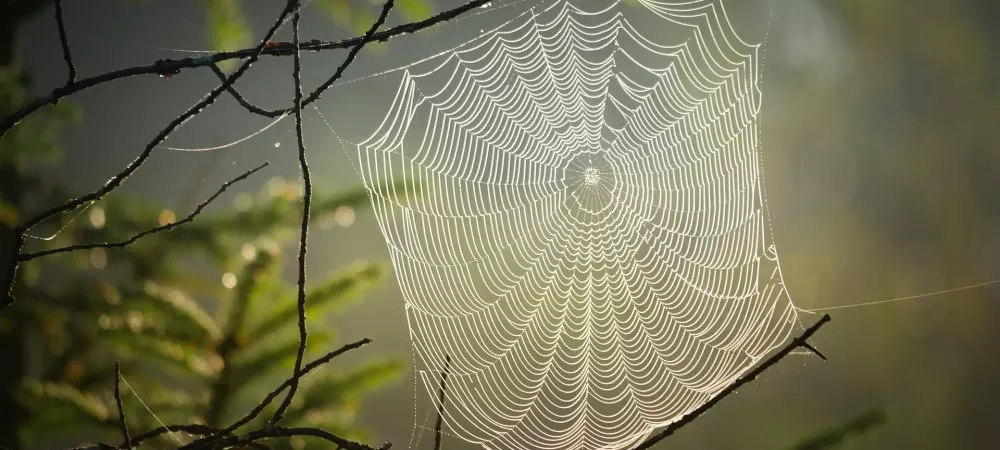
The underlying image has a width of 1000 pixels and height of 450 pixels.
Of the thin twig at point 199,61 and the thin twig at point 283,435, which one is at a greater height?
the thin twig at point 199,61

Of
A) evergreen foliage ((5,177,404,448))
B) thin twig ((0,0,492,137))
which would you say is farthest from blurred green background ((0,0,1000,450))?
thin twig ((0,0,492,137))

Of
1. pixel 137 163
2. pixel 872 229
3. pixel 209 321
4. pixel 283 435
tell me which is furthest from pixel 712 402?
pixel 872 229

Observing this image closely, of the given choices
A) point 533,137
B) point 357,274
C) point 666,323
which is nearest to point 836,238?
point 666,323

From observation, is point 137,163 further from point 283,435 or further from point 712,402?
point 712,402

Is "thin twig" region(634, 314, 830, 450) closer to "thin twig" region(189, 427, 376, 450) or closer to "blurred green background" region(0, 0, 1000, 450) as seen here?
"thin twig" region(189, 427, 376, 450)

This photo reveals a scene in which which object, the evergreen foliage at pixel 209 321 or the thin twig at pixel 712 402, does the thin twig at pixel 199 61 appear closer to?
the thin twig at pixel 712 402

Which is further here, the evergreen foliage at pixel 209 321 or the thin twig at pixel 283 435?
the evergreen foliage at pixel 209 321

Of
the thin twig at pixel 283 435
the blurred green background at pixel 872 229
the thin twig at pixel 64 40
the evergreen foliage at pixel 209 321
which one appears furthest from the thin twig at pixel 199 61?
the blurred green background at pixel 872 229

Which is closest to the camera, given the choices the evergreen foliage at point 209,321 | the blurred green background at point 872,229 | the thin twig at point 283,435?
the thin twig at point 283,435
